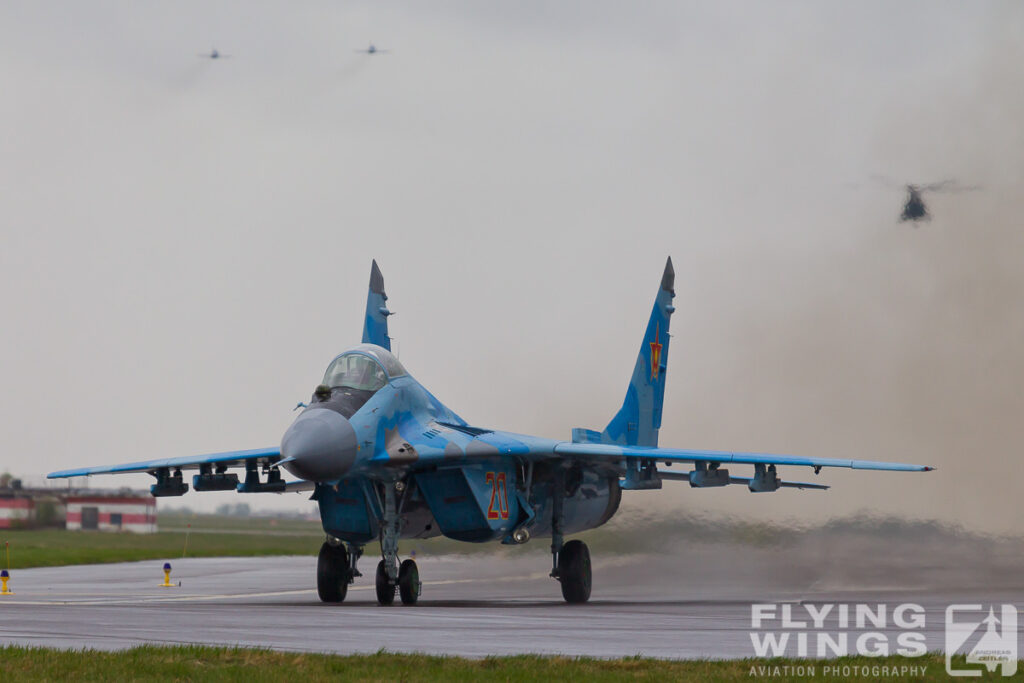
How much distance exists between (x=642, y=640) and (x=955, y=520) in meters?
15.5

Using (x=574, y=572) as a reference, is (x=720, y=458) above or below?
above

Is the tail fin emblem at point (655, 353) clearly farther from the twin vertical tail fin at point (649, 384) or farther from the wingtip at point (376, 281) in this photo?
the wingtip at point (376, 281)

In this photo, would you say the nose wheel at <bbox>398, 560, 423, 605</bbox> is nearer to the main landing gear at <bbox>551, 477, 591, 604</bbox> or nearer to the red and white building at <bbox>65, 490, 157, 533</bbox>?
the main landing gear at <bbox>551, 477, 591, 604</bbox>

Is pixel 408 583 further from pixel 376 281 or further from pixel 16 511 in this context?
pixel 16 511

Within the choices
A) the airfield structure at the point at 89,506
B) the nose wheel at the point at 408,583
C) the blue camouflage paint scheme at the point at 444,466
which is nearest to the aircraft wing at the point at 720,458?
the blue camouflage paint scheme at the point at 444,466

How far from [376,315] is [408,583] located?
697 centimetres

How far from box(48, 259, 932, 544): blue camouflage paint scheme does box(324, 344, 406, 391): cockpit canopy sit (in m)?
0.04

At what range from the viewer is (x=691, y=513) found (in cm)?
3034

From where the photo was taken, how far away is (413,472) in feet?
75.9

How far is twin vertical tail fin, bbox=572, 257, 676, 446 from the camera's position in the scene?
2967cm

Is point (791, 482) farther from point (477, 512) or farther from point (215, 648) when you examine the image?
point (215, 648)

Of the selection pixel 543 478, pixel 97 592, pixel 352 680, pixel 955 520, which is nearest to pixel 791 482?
pixel 955 520

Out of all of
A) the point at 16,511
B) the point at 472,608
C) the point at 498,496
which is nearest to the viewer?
the point at 472,608

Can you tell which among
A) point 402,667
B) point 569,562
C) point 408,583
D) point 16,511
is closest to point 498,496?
point 408,583
